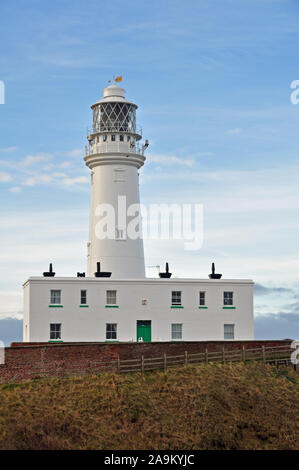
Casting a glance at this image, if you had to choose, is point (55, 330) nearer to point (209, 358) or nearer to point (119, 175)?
point (209, 358)

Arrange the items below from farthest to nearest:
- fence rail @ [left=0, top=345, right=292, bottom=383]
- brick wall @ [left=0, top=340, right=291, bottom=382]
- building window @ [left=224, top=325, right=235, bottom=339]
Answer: building window @ [left=224, top=325, right=235, bottom=339], fence rail @ [left=0, top=345, right=292, bottom=383], brick wall @ [left=0, top=340, right=291, bottom=382]

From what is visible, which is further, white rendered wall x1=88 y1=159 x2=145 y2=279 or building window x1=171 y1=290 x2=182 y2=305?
white rendered wall x1=88 y1=159 x2=145 y2=279

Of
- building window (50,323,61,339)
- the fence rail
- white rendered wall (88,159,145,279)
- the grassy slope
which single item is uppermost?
white rendered wall (88,159,145,279)

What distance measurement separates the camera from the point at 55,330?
4316cm

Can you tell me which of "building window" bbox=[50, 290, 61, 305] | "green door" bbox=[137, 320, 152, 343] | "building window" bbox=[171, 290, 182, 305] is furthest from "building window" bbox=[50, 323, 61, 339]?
"building window" bbox=[171, 290, 182, 305]

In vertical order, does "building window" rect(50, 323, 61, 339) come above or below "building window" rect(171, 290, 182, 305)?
below

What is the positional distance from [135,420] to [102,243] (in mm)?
17522

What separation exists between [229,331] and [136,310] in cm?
517

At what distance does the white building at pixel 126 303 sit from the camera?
43.3 metres

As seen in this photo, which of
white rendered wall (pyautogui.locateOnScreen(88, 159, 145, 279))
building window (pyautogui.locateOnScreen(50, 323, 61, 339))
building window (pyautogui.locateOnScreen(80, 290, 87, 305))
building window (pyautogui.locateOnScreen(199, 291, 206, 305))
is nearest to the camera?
building window (pyautogui.locateOnScreen(50, 323, 61, 339))

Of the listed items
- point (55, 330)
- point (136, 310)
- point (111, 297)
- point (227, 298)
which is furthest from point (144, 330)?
point (227, 298)

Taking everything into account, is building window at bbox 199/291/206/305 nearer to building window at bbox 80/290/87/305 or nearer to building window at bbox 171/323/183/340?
building window at bbox 171/323/183/340

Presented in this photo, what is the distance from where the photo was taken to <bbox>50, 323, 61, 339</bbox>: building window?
43.1 meters
